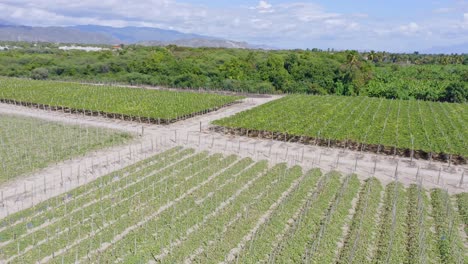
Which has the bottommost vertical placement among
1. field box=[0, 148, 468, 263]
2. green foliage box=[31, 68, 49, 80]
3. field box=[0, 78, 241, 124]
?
field box=[0, 148, 468, 263]

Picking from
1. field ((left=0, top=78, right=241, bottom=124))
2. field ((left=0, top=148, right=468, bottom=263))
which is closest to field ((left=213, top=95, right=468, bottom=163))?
field ((left=0, top=78, right=241, bottom=124))

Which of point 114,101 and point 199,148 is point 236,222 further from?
point 114,101

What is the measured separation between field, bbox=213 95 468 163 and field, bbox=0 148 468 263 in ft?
26.2

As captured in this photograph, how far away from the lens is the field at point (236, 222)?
529 inches

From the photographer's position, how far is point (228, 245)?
14.0 meters

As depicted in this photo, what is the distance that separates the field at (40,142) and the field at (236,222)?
6165mm

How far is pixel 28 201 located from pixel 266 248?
499 inches

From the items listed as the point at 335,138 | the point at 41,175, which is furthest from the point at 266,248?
the point at 335,138

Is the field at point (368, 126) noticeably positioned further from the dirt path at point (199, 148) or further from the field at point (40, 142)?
the field at point (40, 142)

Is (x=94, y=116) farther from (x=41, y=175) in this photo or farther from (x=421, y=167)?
(x=421, y=167)

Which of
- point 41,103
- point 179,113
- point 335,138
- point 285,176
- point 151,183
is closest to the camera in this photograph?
point 151,183

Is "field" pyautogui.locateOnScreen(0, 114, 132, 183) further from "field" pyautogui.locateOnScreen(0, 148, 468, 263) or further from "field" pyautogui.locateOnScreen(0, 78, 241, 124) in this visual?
"field" pyautogui.locateOnScreen(0, 148, 468, 263)

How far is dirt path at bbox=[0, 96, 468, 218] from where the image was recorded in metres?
19.9

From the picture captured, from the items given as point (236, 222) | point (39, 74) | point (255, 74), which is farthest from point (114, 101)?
point (39, 74)
